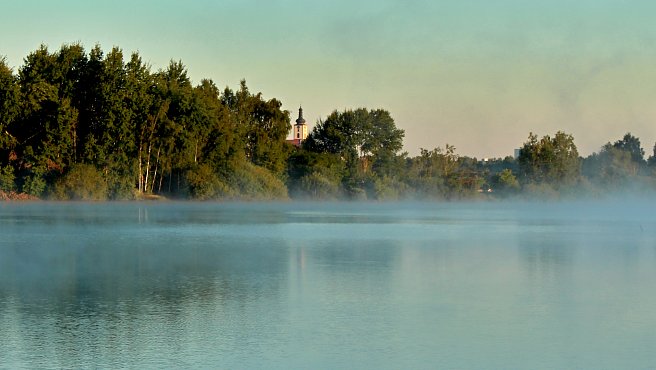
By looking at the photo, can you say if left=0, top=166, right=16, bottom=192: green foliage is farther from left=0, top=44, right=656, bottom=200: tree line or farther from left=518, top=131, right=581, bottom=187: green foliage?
left=518, top=131, right=581, bottom=187: green foliage

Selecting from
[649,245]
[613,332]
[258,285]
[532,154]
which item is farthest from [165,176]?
[613,332]

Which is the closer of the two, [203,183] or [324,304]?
[324,304]

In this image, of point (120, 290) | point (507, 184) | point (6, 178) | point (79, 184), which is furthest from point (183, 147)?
point (120, 290)

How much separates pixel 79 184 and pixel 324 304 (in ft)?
197

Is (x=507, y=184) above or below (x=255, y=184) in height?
above

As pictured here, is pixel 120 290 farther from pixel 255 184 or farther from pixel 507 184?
pixel 507 184

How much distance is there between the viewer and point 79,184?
239ft

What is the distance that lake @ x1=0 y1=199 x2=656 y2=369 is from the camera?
464 inches

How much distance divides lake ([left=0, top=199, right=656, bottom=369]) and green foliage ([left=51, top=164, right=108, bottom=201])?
137 feet

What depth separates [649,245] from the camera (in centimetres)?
3281

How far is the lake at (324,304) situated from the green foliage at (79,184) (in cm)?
4162

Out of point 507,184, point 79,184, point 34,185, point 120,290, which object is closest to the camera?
point 120,290

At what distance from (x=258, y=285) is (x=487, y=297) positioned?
4923 millimetres

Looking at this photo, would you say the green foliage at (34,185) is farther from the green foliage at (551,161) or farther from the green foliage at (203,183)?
the green foliage at (551,161)
